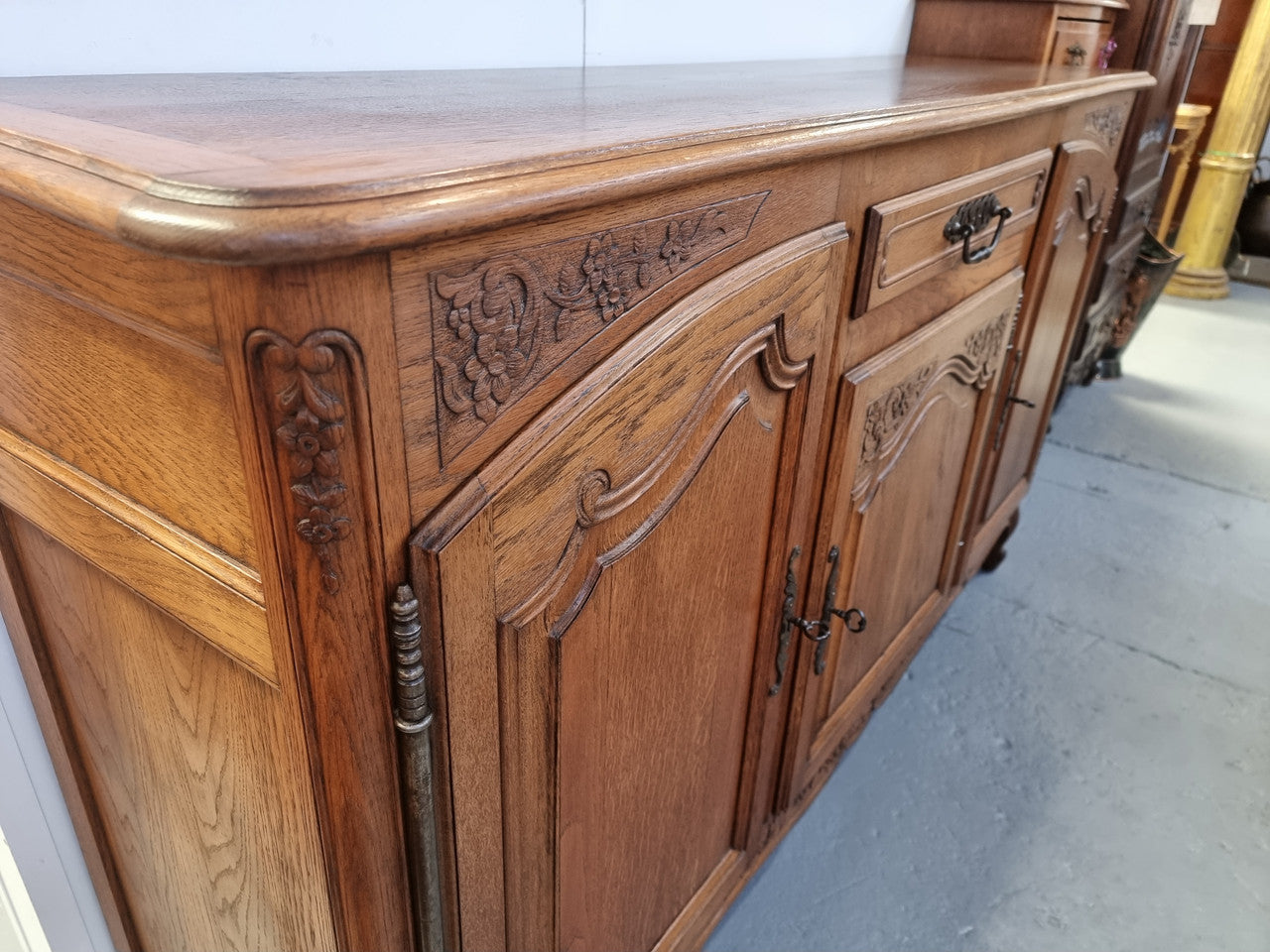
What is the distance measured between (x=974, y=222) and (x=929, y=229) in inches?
4.8

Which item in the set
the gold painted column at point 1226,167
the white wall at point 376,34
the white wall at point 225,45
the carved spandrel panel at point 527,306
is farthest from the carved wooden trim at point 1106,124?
the gold painted column at point 1226,167

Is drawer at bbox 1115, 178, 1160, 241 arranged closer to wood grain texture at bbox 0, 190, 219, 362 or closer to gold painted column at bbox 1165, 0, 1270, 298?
gold painted column at bbox 1165, 0, 1270, 298

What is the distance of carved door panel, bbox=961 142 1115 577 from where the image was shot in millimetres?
1137

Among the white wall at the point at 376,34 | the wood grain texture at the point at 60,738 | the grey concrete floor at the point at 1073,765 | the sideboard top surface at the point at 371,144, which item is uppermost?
the white wall at the point at 376,34

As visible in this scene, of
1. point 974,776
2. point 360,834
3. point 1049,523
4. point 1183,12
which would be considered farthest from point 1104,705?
point 1183,12

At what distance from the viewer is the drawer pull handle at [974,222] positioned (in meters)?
0.82

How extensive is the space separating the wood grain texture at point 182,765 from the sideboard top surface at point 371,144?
24cm

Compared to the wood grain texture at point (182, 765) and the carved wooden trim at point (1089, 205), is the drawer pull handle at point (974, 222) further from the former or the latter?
the wood grain texture at point (182, 765)

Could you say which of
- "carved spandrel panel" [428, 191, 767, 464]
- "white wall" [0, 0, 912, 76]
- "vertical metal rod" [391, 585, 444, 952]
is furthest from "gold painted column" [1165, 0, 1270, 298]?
"vertical metal rod" [391, 585, 444, 952]

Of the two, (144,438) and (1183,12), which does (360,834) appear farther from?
(1183,12)

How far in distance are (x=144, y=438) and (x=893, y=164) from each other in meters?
0.55

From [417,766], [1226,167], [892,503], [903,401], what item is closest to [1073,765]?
[892,503]

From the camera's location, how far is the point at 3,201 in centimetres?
42

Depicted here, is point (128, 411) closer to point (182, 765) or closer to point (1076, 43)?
point (182, 765)
